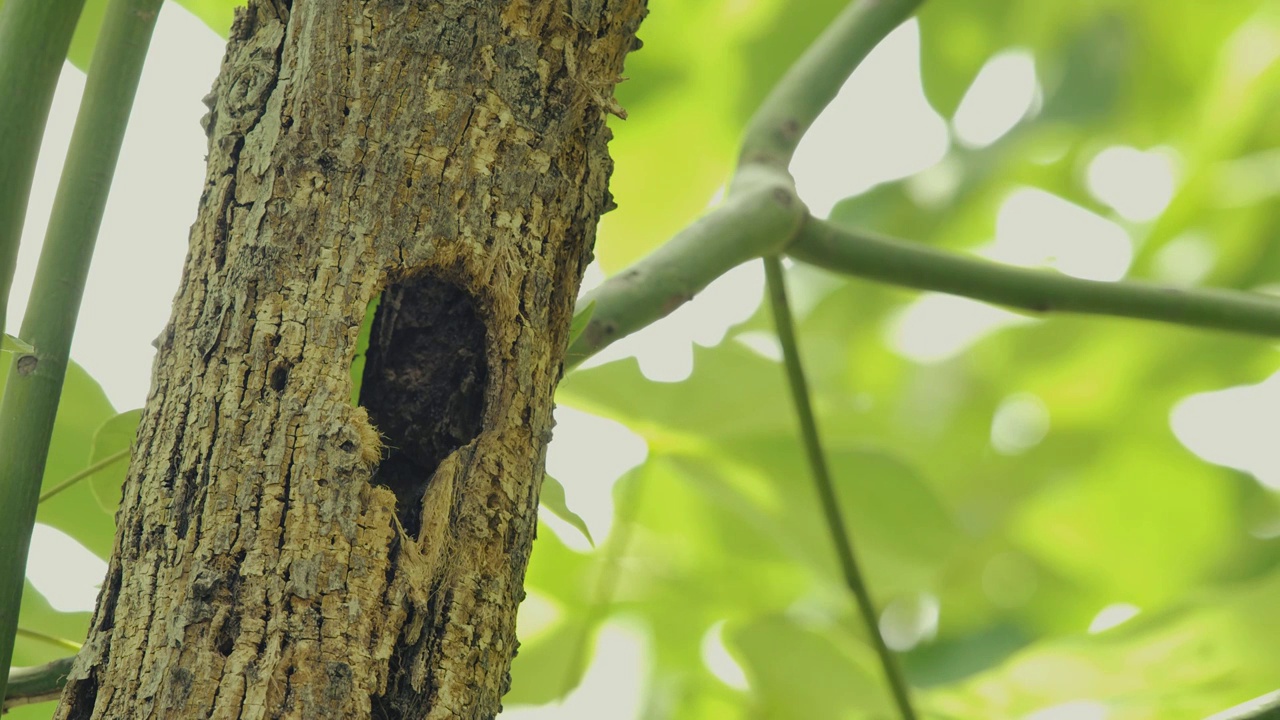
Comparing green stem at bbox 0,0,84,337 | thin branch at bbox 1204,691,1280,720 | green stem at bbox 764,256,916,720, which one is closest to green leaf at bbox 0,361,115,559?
green stem at bbox 0,0,84,337

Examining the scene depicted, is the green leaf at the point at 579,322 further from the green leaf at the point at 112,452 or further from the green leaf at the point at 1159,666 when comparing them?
the green leaf at the point at 1159,666

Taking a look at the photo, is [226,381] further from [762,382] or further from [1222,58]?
[1222,58]

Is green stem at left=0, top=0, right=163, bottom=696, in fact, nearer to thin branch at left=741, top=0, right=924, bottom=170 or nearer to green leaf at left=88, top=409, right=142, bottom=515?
green leaf at left=88, top=409, right=142, bottom=515

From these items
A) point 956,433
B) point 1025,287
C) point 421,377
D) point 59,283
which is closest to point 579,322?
point 421,377

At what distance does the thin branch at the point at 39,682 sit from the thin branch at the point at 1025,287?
38cm

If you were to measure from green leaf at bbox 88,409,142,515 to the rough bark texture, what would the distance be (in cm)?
9

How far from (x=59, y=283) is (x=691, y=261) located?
0.85ft

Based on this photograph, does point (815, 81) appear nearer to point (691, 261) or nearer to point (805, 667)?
point (691, 261)

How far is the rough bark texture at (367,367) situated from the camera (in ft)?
1.10

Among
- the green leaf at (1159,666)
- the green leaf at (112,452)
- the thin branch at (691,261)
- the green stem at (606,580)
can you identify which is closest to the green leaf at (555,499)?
the thin branch at (691,261)

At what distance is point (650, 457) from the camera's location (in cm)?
73

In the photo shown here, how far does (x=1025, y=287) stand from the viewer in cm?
61

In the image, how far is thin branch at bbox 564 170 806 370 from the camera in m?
0.50

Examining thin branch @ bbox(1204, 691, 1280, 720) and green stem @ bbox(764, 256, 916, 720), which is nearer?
thin branch @ bbox(1204, 691, 1280, 720)
